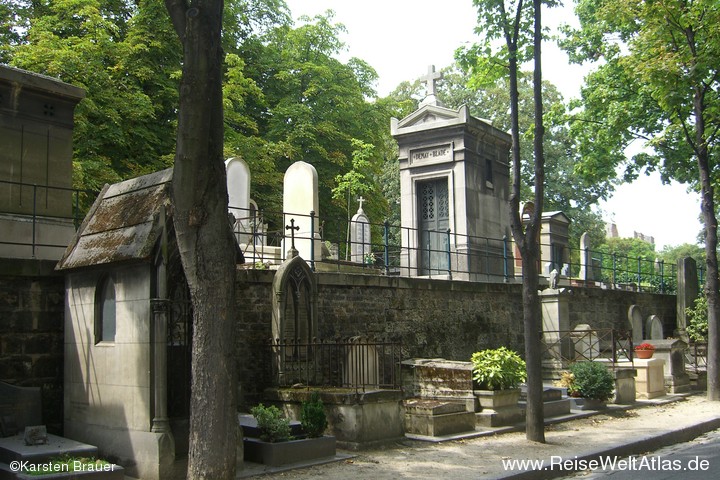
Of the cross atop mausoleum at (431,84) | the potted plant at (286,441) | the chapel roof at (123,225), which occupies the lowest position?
the potted plant at (286,441)

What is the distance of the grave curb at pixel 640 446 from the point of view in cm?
877

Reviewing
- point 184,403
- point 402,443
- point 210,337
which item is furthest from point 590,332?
point 210,337

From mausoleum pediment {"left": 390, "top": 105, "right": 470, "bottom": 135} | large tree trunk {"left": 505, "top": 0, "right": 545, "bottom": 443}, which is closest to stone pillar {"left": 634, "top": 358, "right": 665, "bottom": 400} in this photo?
large tree trunk {"left": 505, "top": 0, "right": 545, "bottom": 443}

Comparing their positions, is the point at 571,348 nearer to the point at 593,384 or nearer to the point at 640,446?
the point at 593,384

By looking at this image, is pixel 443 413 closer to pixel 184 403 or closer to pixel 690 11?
pixel 184 403

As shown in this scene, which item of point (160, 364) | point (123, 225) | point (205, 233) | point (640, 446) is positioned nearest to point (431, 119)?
point (640, 446)

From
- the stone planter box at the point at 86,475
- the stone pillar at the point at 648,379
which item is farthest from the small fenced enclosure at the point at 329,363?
the stone pillar at the point at 648,379

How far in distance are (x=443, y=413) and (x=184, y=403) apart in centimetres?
454

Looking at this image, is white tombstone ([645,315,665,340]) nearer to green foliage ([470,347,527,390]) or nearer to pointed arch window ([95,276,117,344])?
green foliage ([470,347,527,390])

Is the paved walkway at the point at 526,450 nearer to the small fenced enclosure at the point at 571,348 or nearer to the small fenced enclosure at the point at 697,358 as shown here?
the small fenced enclosure at the point at 571,348

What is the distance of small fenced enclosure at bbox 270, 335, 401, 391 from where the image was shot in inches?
441

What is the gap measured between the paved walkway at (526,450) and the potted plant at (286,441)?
0.29m

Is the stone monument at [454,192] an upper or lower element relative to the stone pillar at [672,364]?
upper

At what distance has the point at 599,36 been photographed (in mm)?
23234
